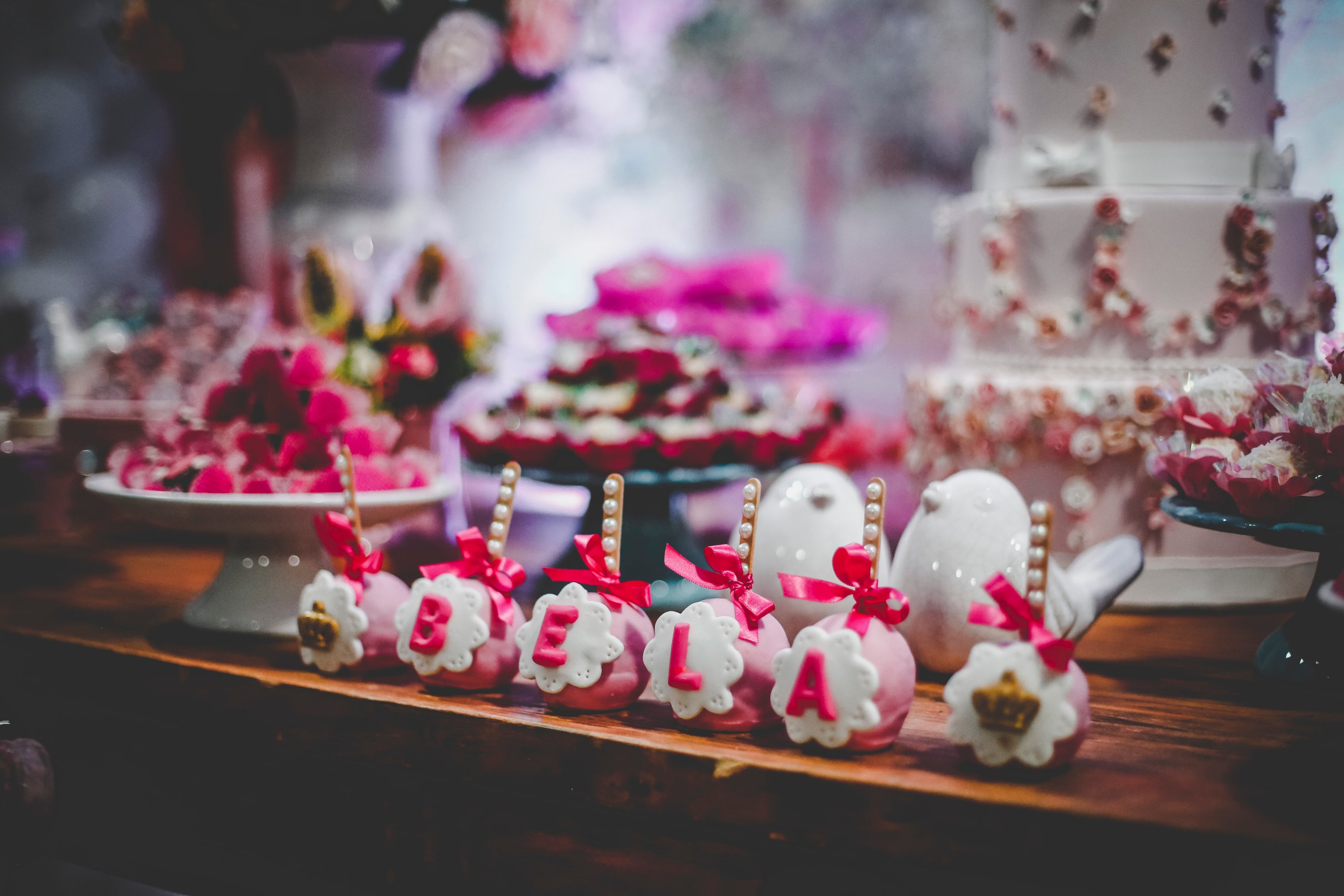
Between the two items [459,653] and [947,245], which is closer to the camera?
[459,653]

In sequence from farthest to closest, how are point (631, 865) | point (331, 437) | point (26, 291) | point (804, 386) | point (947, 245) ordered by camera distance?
point (26, 291) < point (804, 386) < point (947, 245) < point (331, 437) < point (631, 865)

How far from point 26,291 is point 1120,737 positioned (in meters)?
3.07

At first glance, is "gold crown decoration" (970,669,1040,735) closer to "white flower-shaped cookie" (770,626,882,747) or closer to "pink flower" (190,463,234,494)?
"white flower-shaped cookie" (770,626,882,747)

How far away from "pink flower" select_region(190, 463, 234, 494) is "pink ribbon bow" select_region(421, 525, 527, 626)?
0.30 m

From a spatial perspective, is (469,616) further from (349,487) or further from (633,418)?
(633,418)

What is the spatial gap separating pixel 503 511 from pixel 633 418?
40 cm

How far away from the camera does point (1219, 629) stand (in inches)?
49.2

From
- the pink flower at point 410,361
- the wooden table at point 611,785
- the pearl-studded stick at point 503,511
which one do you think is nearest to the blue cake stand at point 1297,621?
the wooden table at point 611,785

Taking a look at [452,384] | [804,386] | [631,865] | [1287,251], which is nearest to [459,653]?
[631,865]

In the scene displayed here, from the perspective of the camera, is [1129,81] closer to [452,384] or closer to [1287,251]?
[1287,251]

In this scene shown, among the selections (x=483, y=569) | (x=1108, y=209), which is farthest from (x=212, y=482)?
(x=1108, y=209)

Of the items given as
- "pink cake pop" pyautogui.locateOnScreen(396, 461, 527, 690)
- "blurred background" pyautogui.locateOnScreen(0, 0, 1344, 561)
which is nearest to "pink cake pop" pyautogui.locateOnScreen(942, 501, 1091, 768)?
"pink cake pop" pyautogui.locateOnScreen(396, 461, 527, 690)

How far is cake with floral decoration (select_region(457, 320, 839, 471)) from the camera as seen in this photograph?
1312 millimetres

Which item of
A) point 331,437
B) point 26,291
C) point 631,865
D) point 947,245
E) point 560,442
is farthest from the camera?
point 26,291
